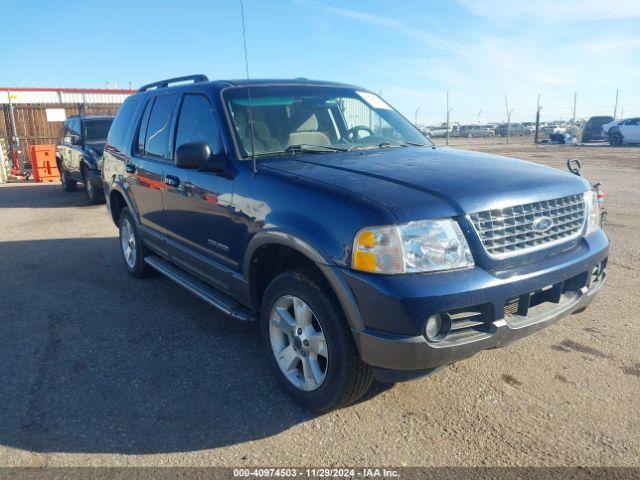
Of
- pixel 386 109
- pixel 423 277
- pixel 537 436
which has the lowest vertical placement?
pixel 537 436

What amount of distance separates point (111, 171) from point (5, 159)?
13837 mm

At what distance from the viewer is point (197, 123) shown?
407cm

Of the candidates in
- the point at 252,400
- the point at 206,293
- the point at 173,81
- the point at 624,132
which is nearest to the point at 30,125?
the point at 173,81

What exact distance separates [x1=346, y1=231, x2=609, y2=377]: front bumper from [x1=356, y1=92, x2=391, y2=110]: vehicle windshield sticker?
2458 millimetres

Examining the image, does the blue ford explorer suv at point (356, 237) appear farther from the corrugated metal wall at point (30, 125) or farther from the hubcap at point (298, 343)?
the corrugated metal wall at point (30, 125)

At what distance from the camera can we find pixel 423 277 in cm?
247

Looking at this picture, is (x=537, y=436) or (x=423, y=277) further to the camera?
(x=537, y=436)

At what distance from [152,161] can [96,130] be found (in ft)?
25.3

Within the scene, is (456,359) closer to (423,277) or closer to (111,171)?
(423,277)

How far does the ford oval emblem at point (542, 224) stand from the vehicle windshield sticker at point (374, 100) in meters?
2.25

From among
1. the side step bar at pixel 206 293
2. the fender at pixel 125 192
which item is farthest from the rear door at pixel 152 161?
the side step bar at pixel 206 293

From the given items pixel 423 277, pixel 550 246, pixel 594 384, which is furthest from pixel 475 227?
pixel 594 384

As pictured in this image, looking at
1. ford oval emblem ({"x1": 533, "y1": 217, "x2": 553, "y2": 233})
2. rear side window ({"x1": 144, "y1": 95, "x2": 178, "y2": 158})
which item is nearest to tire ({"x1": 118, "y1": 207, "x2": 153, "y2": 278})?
rear side window ({"x1": 144, "y1": 95, "x2": 178, "y2": 158})

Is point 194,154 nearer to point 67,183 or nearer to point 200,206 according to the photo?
point 200,206
